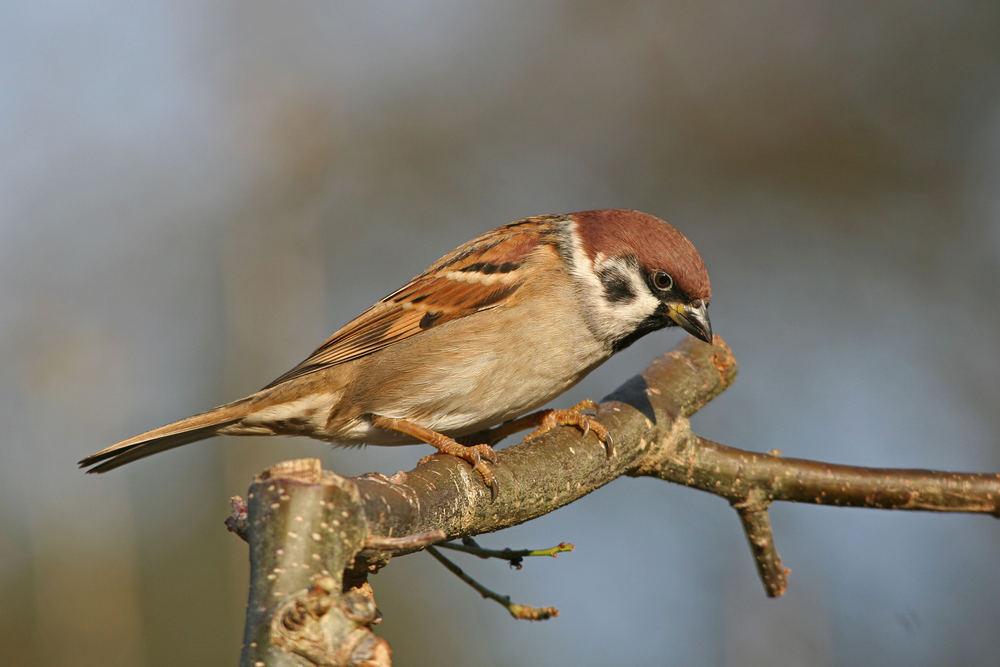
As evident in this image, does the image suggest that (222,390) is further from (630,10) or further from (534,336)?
(630,10)

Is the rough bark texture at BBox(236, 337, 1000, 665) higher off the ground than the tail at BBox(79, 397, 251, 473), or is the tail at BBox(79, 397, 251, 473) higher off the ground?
the tail at BBox(79, 397, 251, 473)

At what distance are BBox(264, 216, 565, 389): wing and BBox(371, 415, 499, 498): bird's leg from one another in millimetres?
404

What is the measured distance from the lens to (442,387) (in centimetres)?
345

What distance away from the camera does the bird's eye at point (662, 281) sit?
3576 millimetres

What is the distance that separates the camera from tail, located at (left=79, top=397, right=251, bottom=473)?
10.2 feet

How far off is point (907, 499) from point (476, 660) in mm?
3742

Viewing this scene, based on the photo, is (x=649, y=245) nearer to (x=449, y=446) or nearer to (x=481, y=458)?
(x=449, y=446)

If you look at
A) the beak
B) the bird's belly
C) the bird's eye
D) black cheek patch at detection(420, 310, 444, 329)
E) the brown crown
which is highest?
the brown crown

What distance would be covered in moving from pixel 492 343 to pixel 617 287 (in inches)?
22.1

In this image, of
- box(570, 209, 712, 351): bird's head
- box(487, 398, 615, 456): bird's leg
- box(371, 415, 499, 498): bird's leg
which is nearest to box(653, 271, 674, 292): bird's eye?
box(570, 209, 712, 351): bird's head

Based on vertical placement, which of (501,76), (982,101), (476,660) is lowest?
(476,660)

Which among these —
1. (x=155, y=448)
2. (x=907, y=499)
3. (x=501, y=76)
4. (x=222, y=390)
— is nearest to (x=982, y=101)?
(x=501, y=76)

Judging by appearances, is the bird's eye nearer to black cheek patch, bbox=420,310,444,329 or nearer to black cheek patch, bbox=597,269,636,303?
black cheek patch, bbox=597,269,636,303

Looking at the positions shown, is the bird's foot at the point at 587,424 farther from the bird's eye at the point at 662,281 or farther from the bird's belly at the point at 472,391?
the bird's eye at the point at 662,281
